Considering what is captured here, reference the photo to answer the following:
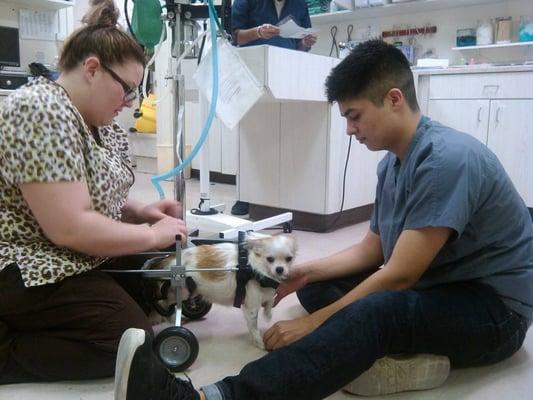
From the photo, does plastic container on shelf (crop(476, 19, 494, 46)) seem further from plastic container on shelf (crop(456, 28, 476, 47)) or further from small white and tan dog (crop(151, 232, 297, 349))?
small white and tan dog (crop(151, 232, 297, 349))

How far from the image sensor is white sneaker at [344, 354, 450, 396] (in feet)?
3.57

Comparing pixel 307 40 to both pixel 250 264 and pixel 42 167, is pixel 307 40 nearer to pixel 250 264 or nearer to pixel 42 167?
pixel 250 264

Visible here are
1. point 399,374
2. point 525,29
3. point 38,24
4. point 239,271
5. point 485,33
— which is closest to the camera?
point 399,374

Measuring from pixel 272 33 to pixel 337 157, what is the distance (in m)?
0.73

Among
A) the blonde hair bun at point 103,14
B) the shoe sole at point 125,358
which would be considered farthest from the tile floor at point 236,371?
the blonde hair bun at point 103,14

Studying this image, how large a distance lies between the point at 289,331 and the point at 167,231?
39 cm

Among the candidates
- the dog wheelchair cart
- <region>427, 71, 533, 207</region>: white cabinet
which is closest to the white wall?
<region>427, 71, 533, 207</region>: white cabinet

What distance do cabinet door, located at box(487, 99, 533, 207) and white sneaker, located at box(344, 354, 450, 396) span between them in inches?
86.4

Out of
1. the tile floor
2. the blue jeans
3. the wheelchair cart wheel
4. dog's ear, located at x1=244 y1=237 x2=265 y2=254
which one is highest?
dog's ear, located at x1=244 y1=237 x2=265 y2=254

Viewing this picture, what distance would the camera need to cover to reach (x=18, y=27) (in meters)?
3.78

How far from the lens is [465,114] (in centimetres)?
312

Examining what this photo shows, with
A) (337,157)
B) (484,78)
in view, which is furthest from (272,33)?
(484,78)

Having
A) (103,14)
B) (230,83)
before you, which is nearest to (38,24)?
(230,83)

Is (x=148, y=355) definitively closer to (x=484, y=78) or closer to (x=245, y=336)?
(x=245, y=336)
